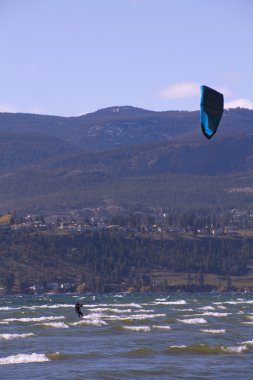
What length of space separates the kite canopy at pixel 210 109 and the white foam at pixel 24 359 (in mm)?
18911

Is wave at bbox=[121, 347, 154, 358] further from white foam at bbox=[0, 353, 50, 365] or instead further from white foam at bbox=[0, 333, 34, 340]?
white foam at bbox=[0, 333, 34, 340]

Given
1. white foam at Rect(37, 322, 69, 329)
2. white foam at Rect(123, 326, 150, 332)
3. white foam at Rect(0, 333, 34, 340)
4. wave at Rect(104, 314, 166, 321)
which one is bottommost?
wave at Rect(104, 314, 166, 321)

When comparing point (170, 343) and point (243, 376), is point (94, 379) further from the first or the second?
point (170, 343)

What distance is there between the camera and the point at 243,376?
4253 centimetres

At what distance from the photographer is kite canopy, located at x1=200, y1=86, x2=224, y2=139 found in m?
31.4

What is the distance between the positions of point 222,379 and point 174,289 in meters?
143

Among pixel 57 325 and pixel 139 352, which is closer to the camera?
pixel 139 352

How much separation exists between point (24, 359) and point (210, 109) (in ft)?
66.5

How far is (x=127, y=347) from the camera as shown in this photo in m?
54.8

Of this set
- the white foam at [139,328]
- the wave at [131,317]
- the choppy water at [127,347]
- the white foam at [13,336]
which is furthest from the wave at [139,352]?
the wave at [131,317]

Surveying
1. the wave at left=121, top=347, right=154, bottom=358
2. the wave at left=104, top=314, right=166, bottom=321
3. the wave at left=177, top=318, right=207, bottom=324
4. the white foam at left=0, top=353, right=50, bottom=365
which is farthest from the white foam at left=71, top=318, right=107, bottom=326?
the white foam at left=0, top=353, right=50, bottom=365

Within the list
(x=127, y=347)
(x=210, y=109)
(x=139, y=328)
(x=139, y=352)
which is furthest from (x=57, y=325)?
(x=210, y=109)

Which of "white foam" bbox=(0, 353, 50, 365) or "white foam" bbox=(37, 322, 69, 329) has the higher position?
"white foam" bbox=(0, 353, 50, 365)

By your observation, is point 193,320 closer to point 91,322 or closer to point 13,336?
point 91,322
